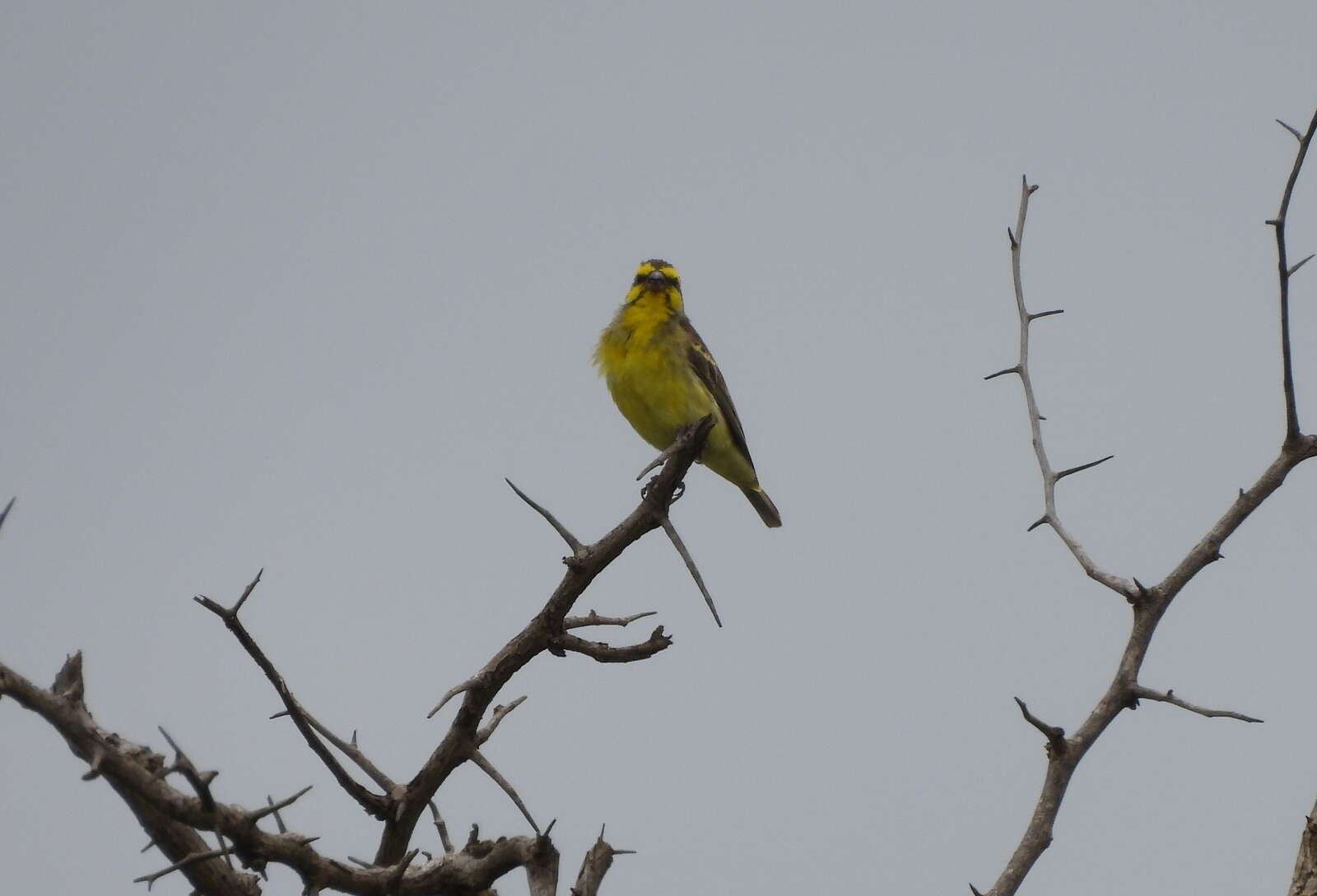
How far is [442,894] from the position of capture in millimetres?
4988

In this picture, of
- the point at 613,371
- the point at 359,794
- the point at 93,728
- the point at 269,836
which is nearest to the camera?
the point at 93,728

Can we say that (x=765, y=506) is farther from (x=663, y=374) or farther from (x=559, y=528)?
(x=559, y=528)

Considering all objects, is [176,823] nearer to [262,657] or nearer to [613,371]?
[262,657]

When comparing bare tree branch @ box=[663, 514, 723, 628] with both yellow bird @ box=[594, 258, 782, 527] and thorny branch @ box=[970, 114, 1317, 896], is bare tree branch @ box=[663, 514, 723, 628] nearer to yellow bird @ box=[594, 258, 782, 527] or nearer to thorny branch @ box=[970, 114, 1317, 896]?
thorny branch @ box=[970, 114, 1317, 896]

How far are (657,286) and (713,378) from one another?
0.86 meters

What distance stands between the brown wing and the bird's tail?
693 millimetres

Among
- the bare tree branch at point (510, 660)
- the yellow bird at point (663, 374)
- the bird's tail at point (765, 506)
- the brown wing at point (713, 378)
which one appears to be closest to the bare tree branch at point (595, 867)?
the bare tree branch at point (510, 660)

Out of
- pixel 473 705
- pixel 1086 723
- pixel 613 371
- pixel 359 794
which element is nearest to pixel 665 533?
pixel 473 705

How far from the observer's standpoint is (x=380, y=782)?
16.5 feet

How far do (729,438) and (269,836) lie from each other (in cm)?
631

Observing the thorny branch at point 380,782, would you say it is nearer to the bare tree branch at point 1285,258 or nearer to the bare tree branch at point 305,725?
the bare tree branch at point 305,725

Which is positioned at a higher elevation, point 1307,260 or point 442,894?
point 1307,260

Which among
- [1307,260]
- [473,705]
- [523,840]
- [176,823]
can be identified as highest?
[1307,260]

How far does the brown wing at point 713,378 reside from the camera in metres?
9.68
